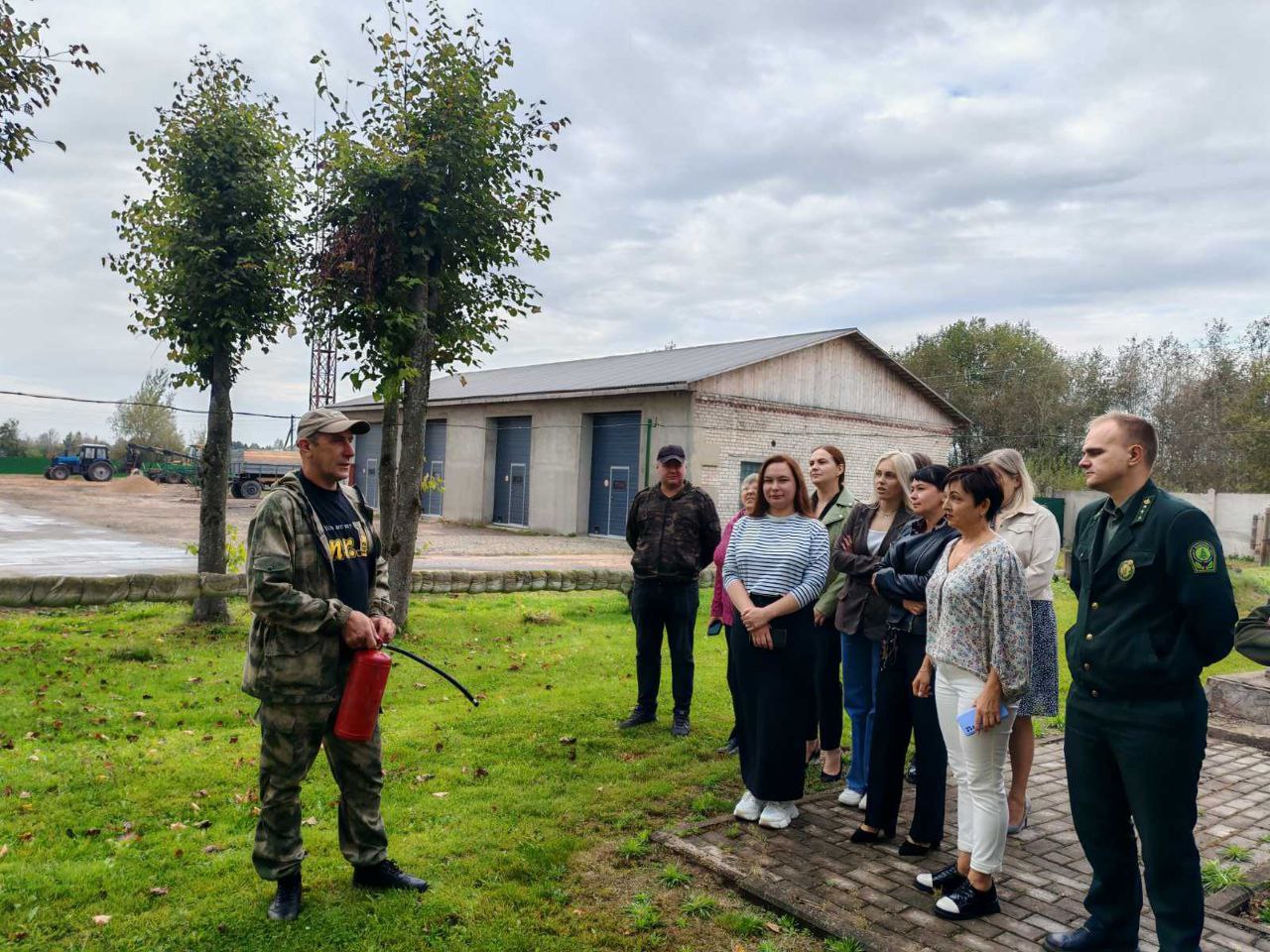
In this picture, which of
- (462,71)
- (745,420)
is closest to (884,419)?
(745,420)

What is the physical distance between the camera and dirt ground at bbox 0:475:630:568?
720 inches

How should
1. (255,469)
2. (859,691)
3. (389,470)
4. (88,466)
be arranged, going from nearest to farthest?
(859,691) < (389,470) < (255,469) < (88,466)

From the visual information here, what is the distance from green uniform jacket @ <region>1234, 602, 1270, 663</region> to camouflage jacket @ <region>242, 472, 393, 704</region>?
327 centimetres

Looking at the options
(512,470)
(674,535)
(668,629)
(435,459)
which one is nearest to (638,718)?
(668,629)

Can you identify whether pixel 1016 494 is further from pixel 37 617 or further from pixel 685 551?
pixel 37 617

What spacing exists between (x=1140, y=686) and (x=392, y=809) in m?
3.59

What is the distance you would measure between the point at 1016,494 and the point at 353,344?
6.63 m

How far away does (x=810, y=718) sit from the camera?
512cm

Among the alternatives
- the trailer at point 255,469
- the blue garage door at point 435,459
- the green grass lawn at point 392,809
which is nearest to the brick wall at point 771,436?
the blue garage door at point 435,459

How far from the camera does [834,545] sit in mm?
5359

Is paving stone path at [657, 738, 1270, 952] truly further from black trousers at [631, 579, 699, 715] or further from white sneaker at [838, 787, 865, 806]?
black trousers at [631, 579, 699, 715]

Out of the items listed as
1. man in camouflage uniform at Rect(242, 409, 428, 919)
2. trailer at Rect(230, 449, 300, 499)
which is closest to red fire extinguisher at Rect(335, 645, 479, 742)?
man in camouflage uniform at Rect(242, 409, 428, 919)

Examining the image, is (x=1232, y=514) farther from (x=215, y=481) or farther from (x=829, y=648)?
(x=215, y=481)

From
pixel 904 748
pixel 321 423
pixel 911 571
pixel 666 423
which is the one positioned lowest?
pixel 904 748
